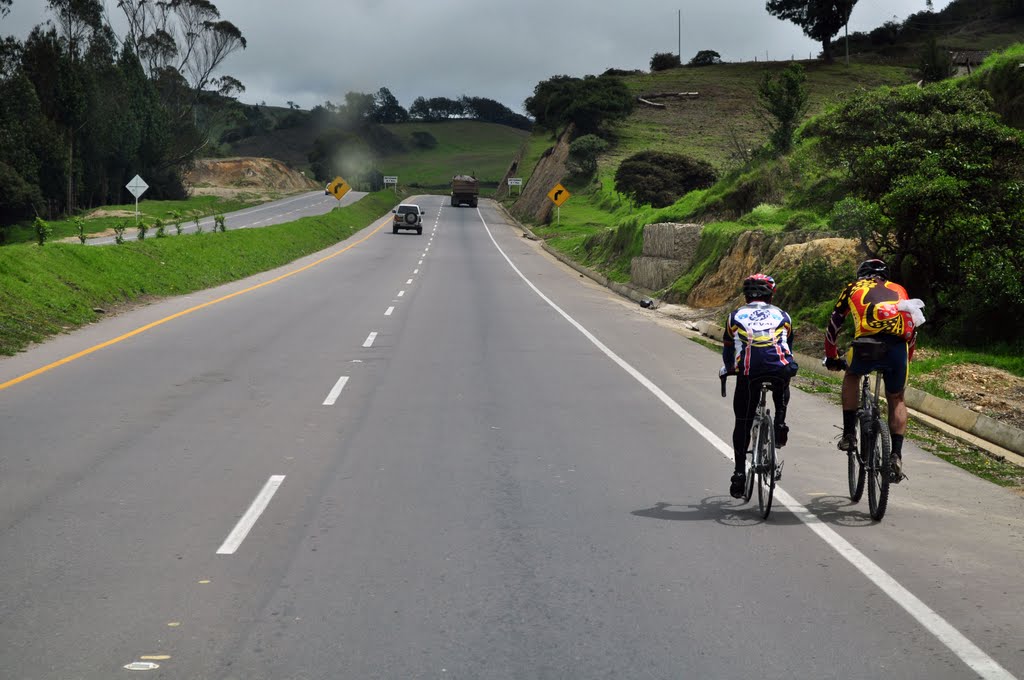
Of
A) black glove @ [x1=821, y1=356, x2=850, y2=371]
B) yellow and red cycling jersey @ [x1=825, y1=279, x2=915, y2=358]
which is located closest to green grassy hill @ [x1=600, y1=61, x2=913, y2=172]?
black glove @ [x1=821, y1=356, x2=850, y2=371]

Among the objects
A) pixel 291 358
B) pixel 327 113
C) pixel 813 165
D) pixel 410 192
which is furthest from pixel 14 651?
pixel 327 113

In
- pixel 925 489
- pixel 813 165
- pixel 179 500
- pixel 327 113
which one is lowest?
pixel 925 489

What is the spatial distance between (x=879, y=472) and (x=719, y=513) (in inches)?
47.5

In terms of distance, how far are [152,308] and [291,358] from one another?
347 inches

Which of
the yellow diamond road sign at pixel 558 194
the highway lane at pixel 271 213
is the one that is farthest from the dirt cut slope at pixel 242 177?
the yellow diamond road sign at pixel 558 194

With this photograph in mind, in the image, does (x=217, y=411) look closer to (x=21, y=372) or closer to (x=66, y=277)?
(x=21, y=372)

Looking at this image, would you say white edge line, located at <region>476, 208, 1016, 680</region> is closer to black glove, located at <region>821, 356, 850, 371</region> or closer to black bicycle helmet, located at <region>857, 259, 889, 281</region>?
black glove, located at <region>821, 356, 850, 371</region>

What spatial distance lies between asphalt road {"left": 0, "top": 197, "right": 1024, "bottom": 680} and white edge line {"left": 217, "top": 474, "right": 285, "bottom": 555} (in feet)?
0.10

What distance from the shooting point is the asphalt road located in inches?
197

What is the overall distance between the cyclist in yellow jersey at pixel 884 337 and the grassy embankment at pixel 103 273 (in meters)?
12.5

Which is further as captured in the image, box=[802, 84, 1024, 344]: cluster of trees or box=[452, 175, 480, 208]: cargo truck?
box=[452, 175, 480, 208]: cargo truck

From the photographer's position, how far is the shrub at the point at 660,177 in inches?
2416

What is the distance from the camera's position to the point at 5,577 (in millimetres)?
5883

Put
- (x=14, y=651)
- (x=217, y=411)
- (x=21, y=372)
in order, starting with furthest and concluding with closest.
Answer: (x=21, y=372) → (x=217, y=411) → (x=14, y=651)
